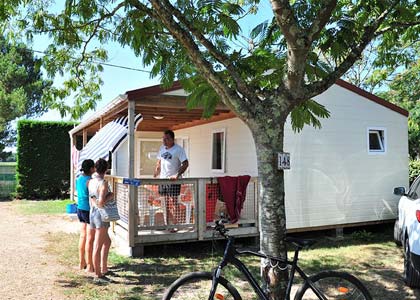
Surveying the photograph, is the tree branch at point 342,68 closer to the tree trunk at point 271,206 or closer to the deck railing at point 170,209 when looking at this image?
the tree trunk at point 271,206

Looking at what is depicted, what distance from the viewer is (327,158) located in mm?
8641

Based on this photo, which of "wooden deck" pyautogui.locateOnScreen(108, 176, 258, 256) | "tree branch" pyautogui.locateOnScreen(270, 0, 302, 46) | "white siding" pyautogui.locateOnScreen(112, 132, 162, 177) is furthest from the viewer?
"white siding" pyautogui.locateOnScreen(112, 132, 162, 177)

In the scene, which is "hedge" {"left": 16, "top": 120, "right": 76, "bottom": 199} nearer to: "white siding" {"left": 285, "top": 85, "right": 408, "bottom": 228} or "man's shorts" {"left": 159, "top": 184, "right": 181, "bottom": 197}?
"man's shorts" {"left": 159, "top": 184, "right": 181, "bottom": 197}

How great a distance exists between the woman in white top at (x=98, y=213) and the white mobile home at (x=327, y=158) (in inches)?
74.6

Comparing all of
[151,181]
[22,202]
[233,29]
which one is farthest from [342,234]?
[22,202]

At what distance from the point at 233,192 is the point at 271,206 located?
373 centimetres

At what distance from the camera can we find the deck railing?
22.2 feet

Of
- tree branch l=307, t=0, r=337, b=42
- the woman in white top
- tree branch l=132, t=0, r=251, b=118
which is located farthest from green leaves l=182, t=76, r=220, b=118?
the woman in white top

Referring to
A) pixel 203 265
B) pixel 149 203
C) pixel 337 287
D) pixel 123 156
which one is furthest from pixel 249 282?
pixel 123 156

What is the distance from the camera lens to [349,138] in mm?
8938

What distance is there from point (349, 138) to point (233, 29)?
18.5ft

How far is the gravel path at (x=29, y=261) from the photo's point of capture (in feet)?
16.5

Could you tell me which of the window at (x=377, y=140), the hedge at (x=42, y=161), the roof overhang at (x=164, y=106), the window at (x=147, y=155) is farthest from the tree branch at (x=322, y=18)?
the hedge at (x=42, y=161)

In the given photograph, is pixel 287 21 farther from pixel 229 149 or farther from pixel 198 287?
pixel 229 149
